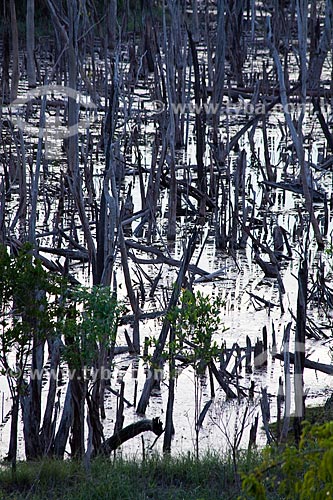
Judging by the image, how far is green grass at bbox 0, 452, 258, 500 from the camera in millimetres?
4340

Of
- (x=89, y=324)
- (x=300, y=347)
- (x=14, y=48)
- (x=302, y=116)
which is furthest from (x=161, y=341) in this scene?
(x=14, y=48)

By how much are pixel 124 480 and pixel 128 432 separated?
1.99ft

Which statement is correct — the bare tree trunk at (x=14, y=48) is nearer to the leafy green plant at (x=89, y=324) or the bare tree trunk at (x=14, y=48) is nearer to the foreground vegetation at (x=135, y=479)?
the leafy green plant at (x=89, y=324)

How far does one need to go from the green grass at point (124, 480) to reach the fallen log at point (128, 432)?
0.92 feet

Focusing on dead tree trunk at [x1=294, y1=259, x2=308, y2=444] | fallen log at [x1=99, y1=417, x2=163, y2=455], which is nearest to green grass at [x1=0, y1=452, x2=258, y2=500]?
fallen log at [x1=99, y1=417, x2=163, y2=455]

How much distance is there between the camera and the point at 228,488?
14.6ft

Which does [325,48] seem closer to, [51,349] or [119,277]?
[119,277]

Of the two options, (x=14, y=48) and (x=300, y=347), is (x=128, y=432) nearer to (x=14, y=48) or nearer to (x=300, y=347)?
(x=300, y=347)

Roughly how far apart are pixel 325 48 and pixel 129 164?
299 cm

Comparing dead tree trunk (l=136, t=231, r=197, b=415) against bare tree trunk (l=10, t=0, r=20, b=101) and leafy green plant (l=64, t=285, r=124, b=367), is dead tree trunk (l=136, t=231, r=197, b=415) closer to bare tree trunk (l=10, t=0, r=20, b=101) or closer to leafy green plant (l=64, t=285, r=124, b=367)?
leafy green plant (l=64, t=285, r=124, b=367)

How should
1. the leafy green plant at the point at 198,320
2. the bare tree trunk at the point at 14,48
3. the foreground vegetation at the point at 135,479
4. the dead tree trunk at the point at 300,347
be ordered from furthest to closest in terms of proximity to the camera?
the bare tree trunk at the point at 14,48
the dead tree trunk at the point at 300,347
the leafy green plant at the point at 198,320
the foreground vegetation at the point at 135,479

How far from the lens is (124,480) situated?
441 cm

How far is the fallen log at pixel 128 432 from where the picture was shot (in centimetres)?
499

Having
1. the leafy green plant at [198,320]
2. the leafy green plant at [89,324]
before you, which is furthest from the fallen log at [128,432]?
the leafy green plant at [89,324]
